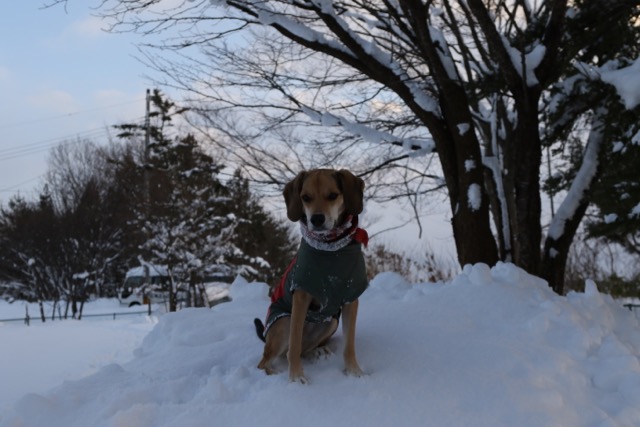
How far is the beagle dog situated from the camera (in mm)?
3465

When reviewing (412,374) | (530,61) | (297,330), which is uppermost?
(530,61)

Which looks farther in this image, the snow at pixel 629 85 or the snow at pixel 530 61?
the snow at pixel 530 61

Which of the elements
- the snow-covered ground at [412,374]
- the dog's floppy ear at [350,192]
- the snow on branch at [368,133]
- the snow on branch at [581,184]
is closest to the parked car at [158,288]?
the snow on branch at [368,133]

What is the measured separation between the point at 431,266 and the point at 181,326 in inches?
410

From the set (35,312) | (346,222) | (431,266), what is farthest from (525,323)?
(35,312)

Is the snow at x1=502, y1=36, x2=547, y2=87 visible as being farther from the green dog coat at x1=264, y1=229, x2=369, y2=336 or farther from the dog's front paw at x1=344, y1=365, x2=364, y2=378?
the dog's front paw at x1=344, y1=365, x2=364, y2=378

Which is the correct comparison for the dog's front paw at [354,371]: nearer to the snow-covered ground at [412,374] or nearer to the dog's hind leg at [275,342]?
the snow-covered ground at [412,374]

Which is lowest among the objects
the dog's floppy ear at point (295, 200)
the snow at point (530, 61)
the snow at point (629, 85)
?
the dog's floppy ear at point (295, 200)

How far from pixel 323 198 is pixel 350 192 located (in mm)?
195

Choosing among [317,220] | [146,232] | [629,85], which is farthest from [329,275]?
[146,232]

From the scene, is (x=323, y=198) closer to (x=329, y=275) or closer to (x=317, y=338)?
(x=329, y=275)

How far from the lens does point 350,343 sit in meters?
3.60

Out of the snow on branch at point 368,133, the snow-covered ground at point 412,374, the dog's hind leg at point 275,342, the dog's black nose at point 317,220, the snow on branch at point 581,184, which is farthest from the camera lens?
the snow on branch at point 368,133

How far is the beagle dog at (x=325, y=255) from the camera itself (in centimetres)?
346
